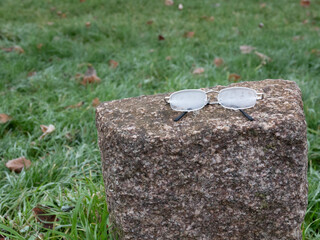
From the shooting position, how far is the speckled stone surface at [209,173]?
139cm

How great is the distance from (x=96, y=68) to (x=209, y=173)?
8.82ft

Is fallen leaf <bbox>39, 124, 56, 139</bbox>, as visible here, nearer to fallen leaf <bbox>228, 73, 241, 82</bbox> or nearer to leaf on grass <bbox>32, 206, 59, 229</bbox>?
leaf on grass <bbox>32, 206, 59, 229</bbox>

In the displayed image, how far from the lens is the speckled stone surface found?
1387 mm

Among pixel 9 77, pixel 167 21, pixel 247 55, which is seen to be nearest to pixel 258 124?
pixel 247 55

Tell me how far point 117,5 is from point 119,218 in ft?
15.5

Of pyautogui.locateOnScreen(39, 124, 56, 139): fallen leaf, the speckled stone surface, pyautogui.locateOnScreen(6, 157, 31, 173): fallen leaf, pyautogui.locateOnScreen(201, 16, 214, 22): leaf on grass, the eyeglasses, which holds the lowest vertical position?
pyautogui.locateOnScreen(6, 157, 31, 173): fallen leaf

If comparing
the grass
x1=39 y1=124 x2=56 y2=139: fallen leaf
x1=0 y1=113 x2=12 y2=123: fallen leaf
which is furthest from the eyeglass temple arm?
x1=0 y1=113 x2=12 y2=123: fallen leaf

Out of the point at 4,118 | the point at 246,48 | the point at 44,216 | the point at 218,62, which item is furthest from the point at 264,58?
the point at 44,216

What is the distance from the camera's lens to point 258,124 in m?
1.38

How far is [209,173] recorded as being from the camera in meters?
1.41

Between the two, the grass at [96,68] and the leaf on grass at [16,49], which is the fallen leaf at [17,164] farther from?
the leaf on grass at [16,49]

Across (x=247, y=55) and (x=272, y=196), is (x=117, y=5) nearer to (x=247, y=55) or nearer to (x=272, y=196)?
(x=247, y=55)

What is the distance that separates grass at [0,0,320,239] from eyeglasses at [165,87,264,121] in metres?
0.62

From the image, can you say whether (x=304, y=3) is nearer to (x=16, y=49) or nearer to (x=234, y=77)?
(x=234, y=77)
